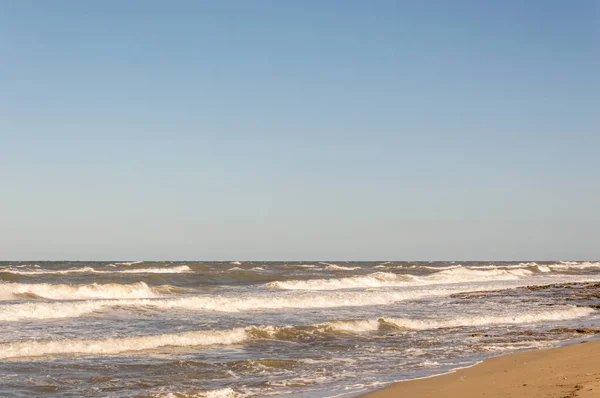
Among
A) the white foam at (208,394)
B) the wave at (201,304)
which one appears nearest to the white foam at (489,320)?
the wave at (201,304)

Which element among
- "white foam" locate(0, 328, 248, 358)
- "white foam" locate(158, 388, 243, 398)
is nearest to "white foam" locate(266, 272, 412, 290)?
"white foam" locate(0, 328, 248, 358)

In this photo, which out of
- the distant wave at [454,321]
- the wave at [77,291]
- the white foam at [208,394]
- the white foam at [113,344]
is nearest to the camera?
the white foam at [208,394]

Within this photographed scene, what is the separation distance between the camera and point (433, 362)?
517 inches

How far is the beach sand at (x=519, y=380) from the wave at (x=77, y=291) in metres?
23.6

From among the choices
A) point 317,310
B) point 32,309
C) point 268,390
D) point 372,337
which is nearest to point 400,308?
point 317,310

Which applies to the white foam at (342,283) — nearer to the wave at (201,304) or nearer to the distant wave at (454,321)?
the wave at (201,304)

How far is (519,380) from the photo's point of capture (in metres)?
10.4

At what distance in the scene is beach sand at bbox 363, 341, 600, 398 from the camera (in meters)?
9.41

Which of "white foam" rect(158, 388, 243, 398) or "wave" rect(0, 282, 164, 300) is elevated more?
"wave" rect(0, 282, 164, 300)

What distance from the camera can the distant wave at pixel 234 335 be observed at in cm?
1370

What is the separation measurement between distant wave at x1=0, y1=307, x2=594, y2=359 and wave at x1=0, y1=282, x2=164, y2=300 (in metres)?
17.0

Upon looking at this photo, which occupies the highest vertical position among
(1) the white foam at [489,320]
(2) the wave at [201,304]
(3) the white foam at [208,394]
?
(2) the wave at [201,304]

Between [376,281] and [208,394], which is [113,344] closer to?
[208,394]

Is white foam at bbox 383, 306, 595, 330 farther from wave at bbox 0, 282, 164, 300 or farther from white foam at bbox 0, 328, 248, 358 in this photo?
wave at bbox 0, 282, 164, 300
